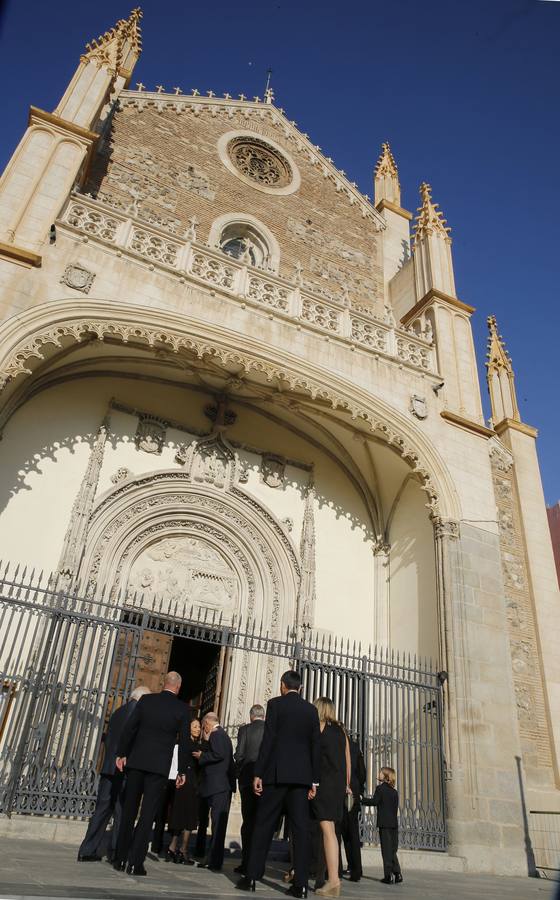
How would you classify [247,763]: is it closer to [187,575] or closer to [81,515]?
[187,575]

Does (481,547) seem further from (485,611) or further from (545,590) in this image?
(545,590)

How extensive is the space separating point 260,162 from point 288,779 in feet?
50.4

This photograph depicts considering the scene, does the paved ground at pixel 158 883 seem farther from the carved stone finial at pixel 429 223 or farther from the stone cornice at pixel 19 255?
the carved stone finial at pixel 429 223

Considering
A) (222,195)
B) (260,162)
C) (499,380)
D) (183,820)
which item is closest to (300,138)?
(260,162)

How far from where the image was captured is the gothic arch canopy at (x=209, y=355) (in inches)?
309

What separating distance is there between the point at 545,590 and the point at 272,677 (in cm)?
469

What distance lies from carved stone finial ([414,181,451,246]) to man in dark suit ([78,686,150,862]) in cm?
1167

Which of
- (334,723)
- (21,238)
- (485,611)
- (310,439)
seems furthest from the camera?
(310,439)

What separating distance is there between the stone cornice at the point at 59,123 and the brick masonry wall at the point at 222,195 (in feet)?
7.20

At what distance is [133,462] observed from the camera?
10039 millimetres

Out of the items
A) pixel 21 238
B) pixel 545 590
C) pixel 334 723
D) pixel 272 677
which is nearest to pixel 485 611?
pixel 545 590

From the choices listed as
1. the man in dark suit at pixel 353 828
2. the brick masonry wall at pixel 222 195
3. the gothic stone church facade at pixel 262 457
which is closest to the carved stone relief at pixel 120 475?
→ the gothic stone church facade at pixel 262 457

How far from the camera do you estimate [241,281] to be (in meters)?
10.1

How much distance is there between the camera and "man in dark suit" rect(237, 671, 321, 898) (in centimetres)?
365
